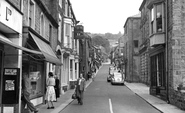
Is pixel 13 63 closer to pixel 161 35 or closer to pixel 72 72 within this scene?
pixel 161 35

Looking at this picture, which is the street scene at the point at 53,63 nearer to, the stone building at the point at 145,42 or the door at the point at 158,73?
the door at the point at 158,73

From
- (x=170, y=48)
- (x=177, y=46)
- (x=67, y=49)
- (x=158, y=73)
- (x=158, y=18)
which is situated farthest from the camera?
(x=67, y=49)

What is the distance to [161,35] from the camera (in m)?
16.2

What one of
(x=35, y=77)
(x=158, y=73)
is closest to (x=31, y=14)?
(x=35, y=77)

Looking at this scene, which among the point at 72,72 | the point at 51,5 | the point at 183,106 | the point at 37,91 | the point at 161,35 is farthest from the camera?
the point at 72,72

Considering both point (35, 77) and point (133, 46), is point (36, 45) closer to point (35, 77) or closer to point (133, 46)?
point (35, 77)

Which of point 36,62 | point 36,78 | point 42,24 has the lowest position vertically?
point 36,78

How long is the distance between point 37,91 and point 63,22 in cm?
1075

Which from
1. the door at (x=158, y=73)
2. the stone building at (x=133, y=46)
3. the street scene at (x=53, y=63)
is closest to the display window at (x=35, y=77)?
the street scene at (x=53, y=63)

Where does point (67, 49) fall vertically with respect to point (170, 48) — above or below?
above

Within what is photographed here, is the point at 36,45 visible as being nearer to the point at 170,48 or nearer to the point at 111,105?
the point at 111,105

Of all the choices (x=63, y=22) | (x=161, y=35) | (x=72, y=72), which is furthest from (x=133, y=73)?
(x=161, y=35)

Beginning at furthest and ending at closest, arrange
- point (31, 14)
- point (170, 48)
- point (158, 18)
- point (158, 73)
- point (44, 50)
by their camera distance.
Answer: point (158, 73) → point (158, 18) → point (170, 48) → point (31, 14) → point (44, 50)

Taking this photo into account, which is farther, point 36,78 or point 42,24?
point 42,24
